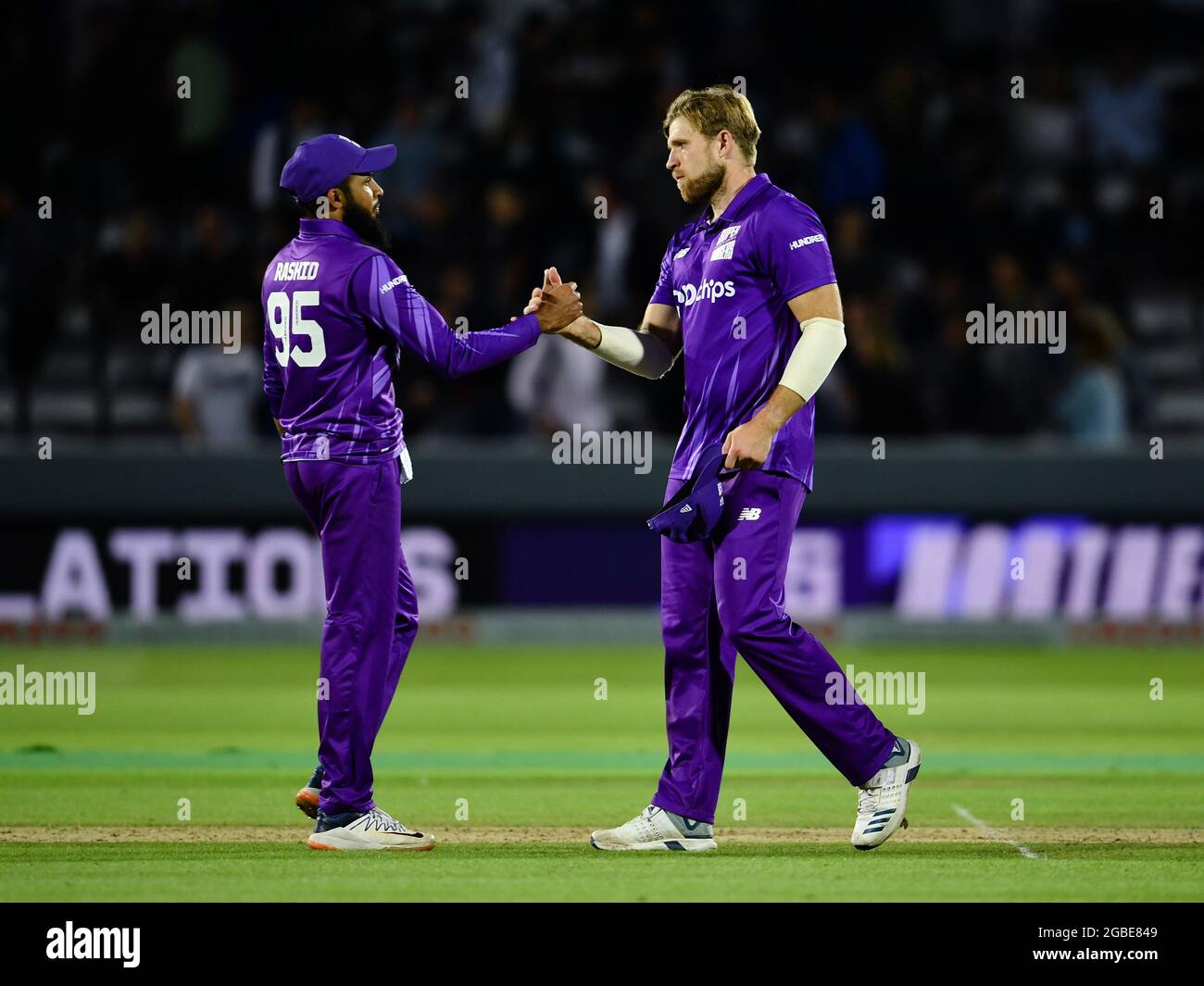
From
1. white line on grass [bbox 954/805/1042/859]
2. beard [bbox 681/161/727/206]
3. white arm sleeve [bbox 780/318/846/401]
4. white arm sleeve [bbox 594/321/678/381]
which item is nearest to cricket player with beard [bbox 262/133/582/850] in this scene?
white arm sleeve [bbox 594/321/678/381]

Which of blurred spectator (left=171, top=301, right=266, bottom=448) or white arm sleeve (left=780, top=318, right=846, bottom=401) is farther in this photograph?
blurred spectator (left=171, top=301, right=266, bottom=448)

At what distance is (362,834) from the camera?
7660mm

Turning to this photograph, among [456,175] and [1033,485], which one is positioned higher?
[456,175]

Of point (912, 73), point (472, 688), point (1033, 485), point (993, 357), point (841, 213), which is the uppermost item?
point (912, 73)

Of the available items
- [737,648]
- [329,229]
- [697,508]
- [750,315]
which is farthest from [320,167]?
[737,648]

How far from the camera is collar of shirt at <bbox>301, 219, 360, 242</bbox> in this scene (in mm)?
7805

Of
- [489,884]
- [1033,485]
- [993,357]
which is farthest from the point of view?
[993,357]

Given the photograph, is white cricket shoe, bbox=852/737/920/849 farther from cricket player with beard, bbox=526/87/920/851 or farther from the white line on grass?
the white line on grass

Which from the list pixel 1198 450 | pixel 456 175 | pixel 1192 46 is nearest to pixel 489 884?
pixel 1198 450

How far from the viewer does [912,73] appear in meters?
19.9

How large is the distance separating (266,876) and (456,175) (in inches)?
483

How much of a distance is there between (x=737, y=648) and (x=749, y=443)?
31.7 inches

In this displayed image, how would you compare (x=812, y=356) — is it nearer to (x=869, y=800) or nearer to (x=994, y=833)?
(x=869, y=800)

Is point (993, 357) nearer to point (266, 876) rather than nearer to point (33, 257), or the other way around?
point (33, 257)
